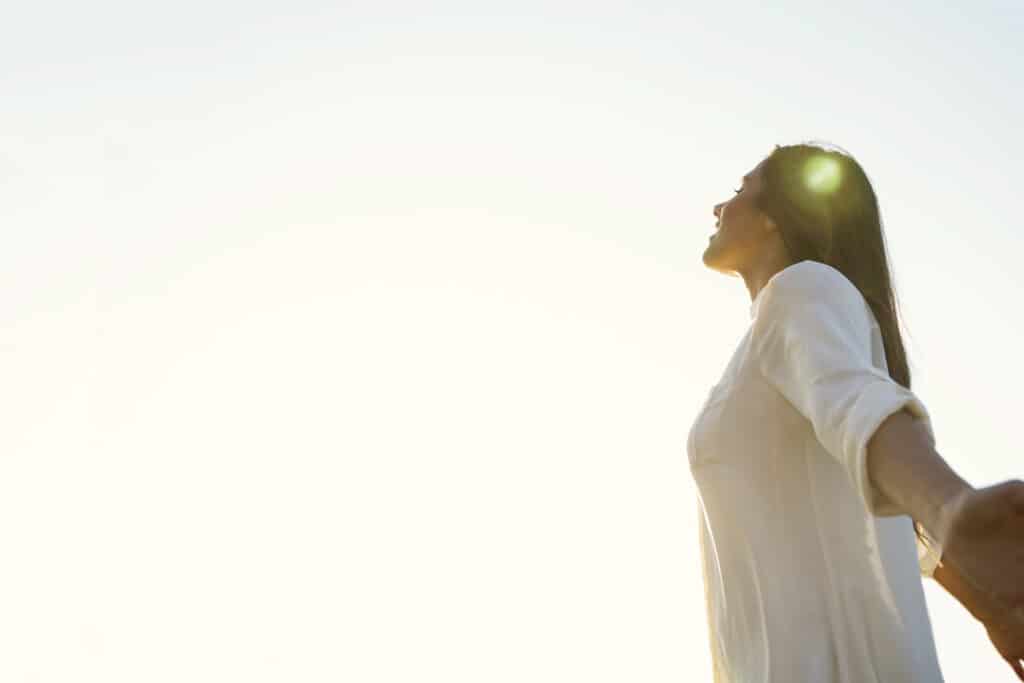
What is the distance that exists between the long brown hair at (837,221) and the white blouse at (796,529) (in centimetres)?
51

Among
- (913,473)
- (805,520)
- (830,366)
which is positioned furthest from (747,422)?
(913,473)

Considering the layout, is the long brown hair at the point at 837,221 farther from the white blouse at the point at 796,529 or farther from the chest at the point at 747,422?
the chest at the point at 747,422

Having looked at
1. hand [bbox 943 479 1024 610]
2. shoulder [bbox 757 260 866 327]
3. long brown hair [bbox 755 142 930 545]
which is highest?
long brown hair [bbox 755 142 930 545]

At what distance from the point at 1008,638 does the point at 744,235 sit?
5.93ft

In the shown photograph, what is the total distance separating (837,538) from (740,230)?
62.1 inches

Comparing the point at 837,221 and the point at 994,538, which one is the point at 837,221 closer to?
the point at 837,221

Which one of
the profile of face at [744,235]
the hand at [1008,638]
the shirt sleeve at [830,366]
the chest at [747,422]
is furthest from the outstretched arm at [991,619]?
the profile of face at [744,235]

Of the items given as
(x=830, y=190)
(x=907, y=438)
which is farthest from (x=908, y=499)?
(x=830, y=190)

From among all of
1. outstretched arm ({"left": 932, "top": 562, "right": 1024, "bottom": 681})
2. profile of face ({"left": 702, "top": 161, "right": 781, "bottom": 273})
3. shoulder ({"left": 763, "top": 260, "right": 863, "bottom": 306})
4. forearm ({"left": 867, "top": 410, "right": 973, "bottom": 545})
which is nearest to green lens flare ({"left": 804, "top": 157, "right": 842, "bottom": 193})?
profile of face ({"left": 702, "top": 161, "right": 781, "bottom": 273})

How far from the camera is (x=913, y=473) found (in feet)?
5.22

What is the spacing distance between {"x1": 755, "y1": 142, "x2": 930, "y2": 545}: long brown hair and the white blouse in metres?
0.51

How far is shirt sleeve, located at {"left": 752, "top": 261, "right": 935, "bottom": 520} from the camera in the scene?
170cm

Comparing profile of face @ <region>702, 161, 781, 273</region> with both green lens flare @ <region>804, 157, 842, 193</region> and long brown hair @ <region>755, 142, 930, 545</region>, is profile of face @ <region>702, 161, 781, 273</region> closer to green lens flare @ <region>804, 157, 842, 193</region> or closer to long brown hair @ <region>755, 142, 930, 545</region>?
long brown hair @ <region>755, 142, 930, 545</region>

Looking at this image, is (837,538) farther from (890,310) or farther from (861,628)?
(890,310)
